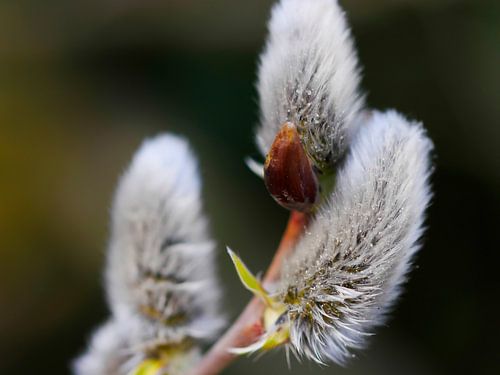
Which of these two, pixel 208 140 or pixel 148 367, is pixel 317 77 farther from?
pixel 208 140

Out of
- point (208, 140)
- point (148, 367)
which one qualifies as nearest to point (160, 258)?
point (148, 367)

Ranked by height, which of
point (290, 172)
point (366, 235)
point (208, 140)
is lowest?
point (366, 235)

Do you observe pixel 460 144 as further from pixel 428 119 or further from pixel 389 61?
pixel 389 61

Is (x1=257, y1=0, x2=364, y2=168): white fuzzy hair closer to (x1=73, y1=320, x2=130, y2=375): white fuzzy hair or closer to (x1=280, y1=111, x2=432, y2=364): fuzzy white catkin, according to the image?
(x1=280, y1=111, x2=432, y2=364): fuzzy white catkin

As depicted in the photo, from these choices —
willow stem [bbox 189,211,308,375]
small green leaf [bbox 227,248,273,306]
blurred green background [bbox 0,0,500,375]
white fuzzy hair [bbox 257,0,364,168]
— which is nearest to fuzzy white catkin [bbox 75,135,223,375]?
willow stem [bbox 189,211,308,375]

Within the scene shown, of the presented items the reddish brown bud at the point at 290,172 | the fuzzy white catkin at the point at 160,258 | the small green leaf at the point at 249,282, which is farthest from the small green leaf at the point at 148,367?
the reddish brown bud at the point at 290,172

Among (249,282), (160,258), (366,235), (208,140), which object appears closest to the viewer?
(366,235)
